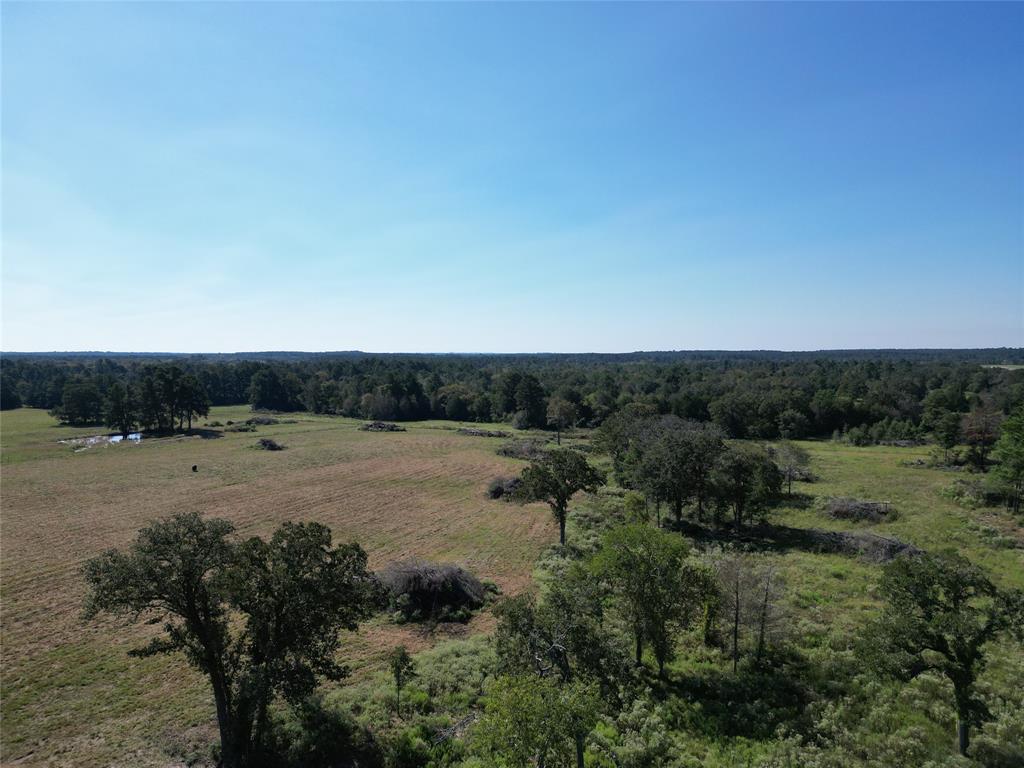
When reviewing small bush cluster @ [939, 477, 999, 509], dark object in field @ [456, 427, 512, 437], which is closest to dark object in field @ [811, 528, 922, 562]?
small bush cluster @ [939, 477, 999, 509]

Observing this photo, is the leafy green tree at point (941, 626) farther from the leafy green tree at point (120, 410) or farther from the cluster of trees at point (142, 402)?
the leafy green tree at point (120, 410)

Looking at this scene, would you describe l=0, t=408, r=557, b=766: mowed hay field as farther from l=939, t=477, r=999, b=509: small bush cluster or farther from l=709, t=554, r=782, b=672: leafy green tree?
l=939, t=477, r=999, b=509: small bush cluster

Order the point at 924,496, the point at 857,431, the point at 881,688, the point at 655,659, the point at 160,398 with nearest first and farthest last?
the point at 881,688
the point at 655,659
the point at 924,496
the point at 857,431
the point at 160,398

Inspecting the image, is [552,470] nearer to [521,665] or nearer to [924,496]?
[521,665]

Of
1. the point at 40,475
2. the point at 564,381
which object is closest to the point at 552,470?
the point at 40,475

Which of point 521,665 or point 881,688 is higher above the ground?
point 521,665

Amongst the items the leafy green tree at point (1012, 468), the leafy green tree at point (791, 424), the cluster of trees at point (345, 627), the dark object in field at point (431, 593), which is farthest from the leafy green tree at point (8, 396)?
the leafy green tree at point (1012, 468)

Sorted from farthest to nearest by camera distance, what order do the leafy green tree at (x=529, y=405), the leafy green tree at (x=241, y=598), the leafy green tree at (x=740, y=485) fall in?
the leafy green tree at (x=529, y=405) < the leafy green tree at (x=740, y=485) < the leafy green tree at (x=241, y=598)

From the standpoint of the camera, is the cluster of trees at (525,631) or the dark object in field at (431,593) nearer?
the cluster of trees at (525,631)

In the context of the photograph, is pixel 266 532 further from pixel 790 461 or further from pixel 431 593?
pixel 790 461
